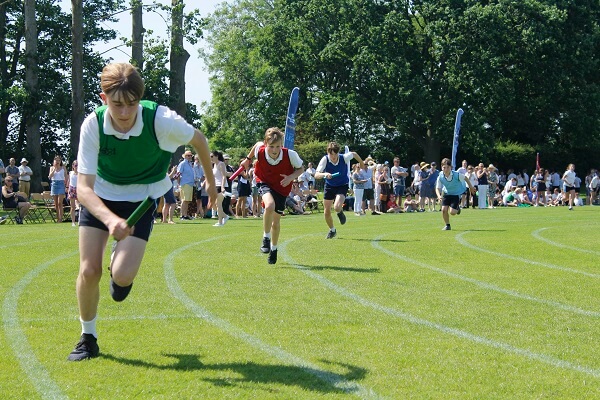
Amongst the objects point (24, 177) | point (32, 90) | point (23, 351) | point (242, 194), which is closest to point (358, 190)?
point (242, 194)

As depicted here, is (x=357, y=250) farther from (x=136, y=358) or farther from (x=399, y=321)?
(x=136, y=358)

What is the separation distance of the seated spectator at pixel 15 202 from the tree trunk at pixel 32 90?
1111cm

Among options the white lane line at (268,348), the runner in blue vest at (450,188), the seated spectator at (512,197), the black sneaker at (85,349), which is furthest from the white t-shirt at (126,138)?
the seated spectator at (512,197)

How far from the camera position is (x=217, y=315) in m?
7.48

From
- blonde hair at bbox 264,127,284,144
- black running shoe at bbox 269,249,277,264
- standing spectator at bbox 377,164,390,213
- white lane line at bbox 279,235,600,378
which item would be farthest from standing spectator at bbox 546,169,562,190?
white lane line at bbox 279,235,600,378

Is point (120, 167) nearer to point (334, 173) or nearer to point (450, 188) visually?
point (334, 173)

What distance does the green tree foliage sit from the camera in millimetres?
48312

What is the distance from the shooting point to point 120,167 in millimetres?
5625

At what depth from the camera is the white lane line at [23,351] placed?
16.4ft

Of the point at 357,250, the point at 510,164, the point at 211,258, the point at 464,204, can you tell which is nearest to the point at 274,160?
the point at 211,258

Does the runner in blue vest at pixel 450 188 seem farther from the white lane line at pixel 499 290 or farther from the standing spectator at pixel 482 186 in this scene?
the standing spectator at pixel 482 186

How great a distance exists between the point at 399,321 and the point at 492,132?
1779 inches

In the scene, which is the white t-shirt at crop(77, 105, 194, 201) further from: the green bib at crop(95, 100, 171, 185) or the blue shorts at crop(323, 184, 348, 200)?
the blue shorts at crop(323, 184, 348, 200)

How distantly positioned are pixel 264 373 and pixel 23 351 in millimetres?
1870
